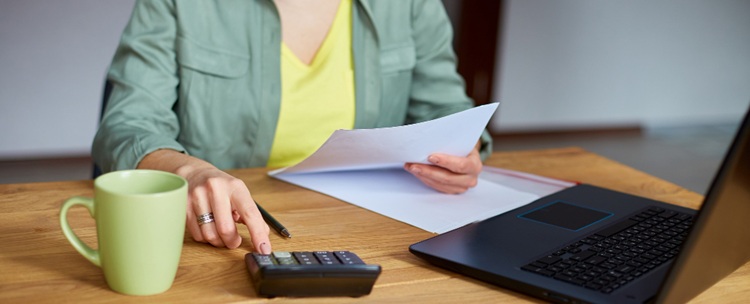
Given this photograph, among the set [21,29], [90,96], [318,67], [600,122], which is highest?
[318,67]

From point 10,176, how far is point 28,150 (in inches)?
6.7

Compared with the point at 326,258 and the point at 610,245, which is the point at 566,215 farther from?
the point at 326,258

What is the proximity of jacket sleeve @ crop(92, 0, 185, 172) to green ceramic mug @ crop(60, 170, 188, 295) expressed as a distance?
1.23 ft

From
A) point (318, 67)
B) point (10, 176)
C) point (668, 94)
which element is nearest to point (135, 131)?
point (318, 67)

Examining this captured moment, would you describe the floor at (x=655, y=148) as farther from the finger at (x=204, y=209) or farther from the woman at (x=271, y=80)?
the finger at (x=204, y=209)

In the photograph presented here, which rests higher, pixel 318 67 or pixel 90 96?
pixel 318 67

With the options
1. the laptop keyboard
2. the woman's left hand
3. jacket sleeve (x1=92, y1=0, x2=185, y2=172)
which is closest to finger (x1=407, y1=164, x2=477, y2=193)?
the woman's left hand

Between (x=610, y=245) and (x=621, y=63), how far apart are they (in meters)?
3.91

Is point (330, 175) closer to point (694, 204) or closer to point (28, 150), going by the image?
point (694, 204)

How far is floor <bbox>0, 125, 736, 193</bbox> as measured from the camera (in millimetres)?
3892

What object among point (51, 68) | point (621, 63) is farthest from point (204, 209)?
point (621, 63)

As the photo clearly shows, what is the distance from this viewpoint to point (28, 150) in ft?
11.0

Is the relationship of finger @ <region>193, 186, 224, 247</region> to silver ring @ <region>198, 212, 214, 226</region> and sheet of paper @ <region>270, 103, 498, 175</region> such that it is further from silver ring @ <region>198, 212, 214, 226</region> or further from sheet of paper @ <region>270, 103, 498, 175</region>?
sheet of paper @ <region>270, 103, 498, 175</region>

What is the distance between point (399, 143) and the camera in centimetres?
114
